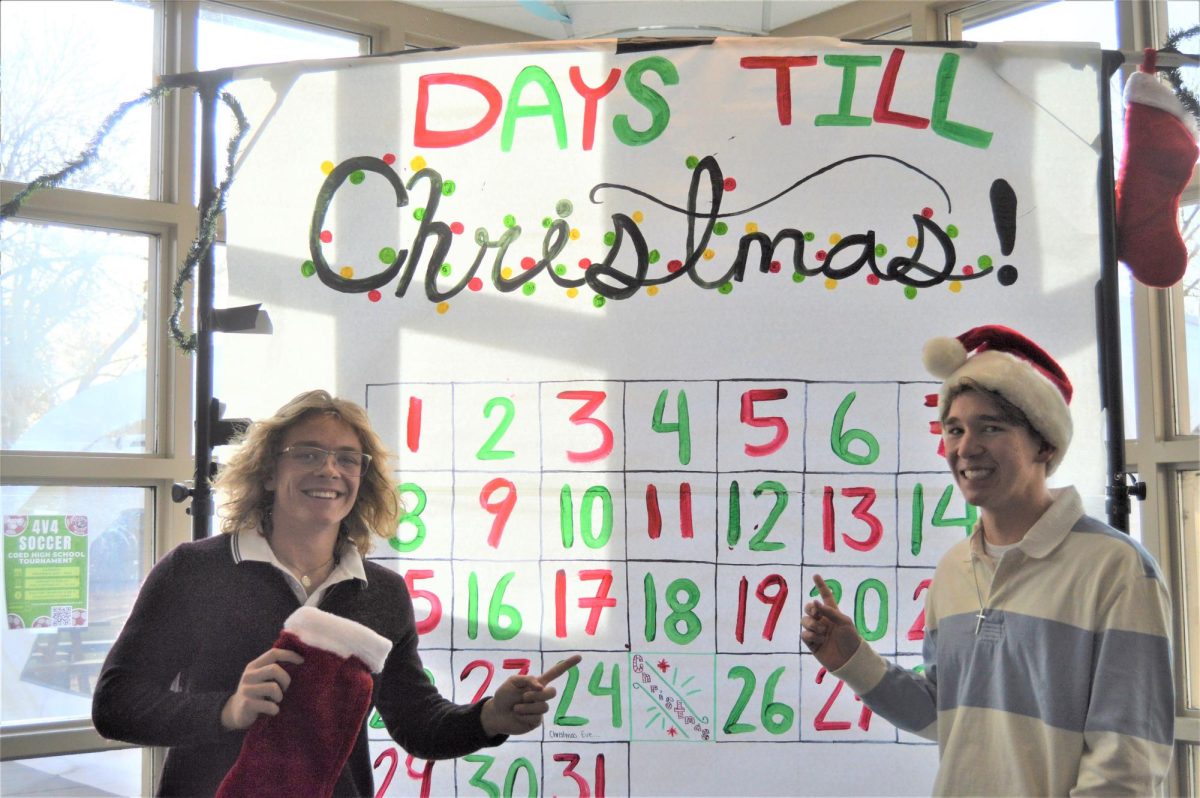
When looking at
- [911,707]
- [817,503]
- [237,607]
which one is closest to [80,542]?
[237,607]

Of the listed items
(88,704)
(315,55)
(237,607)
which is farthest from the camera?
(315,55)

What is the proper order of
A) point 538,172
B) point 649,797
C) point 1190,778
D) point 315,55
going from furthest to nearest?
1. point 315,55
2. point 1190,778
3. point 538,172
4. point 649,797

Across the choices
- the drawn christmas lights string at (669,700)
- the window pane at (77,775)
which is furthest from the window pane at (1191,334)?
the window pane at (77,775)

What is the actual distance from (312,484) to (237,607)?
219mm

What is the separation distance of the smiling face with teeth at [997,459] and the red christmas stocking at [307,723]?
3.02ft

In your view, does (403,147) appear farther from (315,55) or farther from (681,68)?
(315,55)

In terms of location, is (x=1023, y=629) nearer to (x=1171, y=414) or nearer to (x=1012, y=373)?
(x=1012, y=373)

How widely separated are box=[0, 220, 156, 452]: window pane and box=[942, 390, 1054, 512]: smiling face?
2.04 m

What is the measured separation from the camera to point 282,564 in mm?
1705

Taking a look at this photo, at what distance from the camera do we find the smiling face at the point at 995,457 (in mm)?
1547

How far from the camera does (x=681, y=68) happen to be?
2016mm

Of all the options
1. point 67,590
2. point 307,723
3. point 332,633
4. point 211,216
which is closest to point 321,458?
point 332,633

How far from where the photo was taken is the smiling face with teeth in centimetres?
155

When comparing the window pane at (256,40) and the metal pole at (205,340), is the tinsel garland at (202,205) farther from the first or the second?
the window pane at (256,40)
